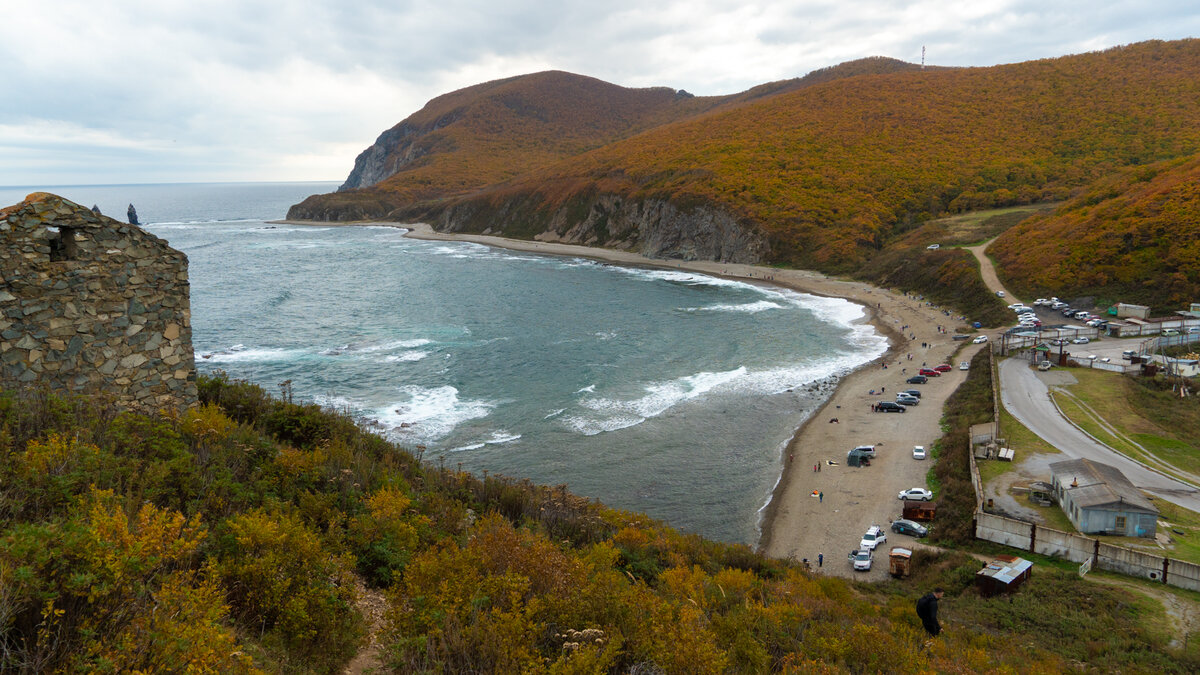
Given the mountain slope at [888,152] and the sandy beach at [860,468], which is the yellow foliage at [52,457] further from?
the mountain slope at [888,152]

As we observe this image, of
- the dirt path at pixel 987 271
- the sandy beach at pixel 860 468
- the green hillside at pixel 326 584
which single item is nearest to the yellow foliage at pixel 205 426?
the green hillside at pixel 326 584

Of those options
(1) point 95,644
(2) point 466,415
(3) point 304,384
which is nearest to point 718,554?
(1) point 95,644

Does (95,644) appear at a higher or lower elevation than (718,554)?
higher

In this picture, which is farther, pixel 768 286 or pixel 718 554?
pixel 768 286

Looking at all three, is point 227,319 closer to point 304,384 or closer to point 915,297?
point 304,384

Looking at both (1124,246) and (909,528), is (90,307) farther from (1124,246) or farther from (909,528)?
(1124,246)

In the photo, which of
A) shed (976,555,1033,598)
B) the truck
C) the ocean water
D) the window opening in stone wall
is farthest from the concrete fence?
the window opening in stone wall
